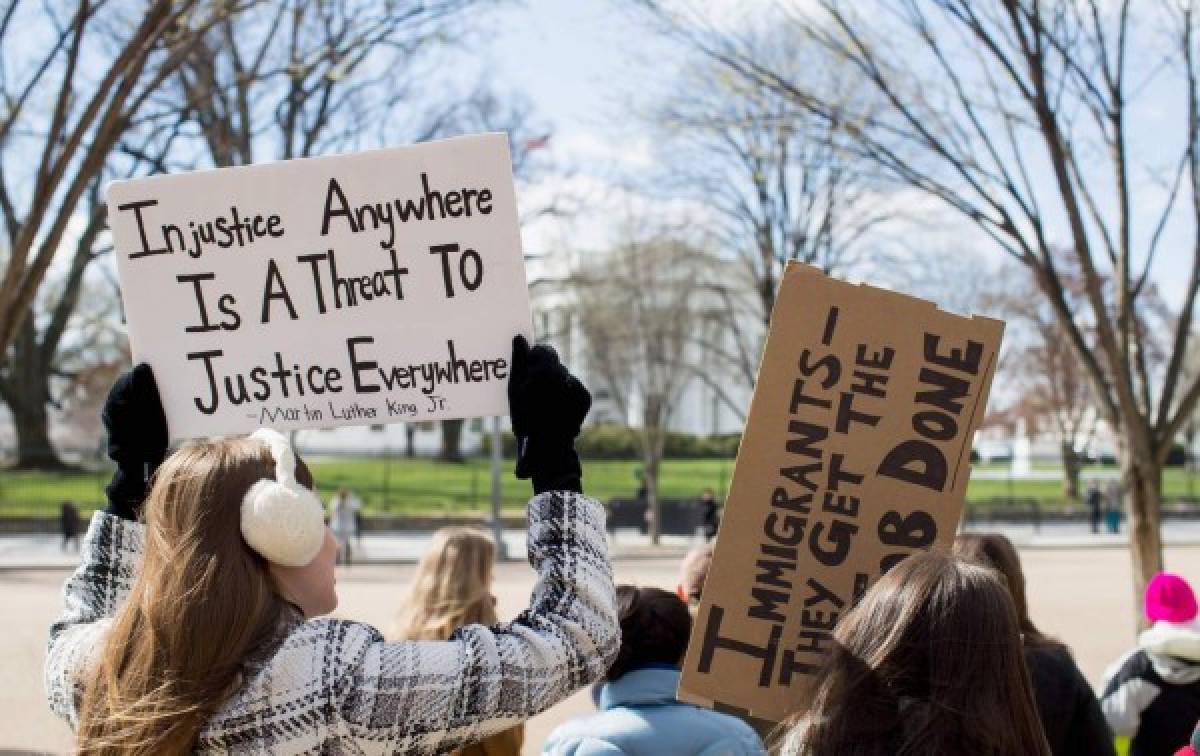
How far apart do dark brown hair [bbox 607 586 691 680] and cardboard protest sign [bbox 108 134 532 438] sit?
970 millimetres

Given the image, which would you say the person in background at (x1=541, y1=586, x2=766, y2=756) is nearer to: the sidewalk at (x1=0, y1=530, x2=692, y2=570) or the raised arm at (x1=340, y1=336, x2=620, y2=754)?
the raised arm at (x1=340, y1=336, x2=620, y2=754)

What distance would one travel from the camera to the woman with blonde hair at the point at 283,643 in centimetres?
212

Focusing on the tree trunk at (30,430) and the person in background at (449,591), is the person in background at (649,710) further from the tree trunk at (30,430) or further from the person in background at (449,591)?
the tree trunk at (30,430)

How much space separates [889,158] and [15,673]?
A: 8226 millimetres

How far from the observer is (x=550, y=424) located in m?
2.44

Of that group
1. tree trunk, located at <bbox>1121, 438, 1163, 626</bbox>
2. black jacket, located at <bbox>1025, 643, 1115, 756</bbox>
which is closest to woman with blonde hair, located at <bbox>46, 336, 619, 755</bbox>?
black jacket, located at <bbox>1025, 643, 1115, 756</bbox>

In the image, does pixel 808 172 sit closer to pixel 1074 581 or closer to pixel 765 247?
pixel 765 247

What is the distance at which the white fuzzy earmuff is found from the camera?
2.18 meters

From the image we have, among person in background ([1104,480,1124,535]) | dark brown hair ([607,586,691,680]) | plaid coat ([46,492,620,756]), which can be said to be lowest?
person in background ([1104,480,1124,535])

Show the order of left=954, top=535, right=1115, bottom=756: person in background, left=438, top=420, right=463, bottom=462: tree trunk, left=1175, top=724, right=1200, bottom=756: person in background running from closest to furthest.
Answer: left=1175, top=724, right=1200, bottom=756: person in background, left=954, top=535, right=1115, bottom=756: person in background, left=438, top=420, right=463, bottom=462: tree trunk

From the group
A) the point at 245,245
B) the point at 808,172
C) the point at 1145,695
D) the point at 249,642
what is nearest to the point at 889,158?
the point at 1145,695

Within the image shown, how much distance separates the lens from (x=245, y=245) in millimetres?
3041

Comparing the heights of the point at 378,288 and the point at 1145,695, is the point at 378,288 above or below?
above

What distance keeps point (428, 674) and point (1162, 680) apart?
348 centimetres
